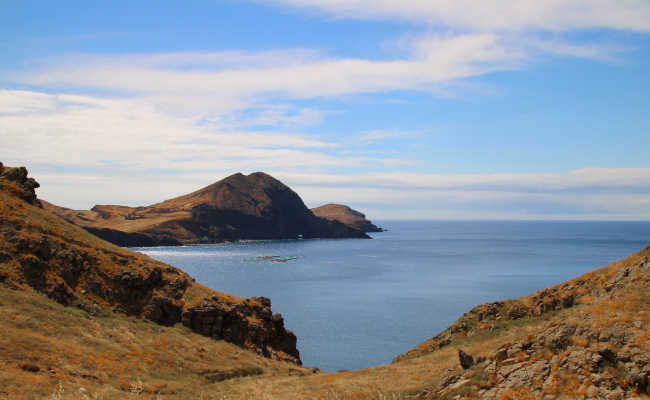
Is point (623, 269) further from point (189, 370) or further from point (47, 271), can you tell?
point (47, 271)

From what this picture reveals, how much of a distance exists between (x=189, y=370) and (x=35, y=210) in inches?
1279

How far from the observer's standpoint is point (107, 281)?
4850 cm

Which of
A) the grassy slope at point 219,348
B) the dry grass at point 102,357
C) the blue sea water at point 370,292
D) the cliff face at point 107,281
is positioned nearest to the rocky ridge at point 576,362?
the grassy slope at point 219,348

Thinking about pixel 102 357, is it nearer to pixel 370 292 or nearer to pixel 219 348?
pixel 219 348

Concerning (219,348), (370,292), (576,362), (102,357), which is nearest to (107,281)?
(219,348)

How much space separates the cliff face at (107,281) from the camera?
43.4 m

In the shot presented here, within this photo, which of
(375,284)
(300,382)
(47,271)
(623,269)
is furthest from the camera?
(375,284)

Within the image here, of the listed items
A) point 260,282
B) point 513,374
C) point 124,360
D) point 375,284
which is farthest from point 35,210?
point 375,284

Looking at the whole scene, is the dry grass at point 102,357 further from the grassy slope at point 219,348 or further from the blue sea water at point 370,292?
the blue sea water at point 370,292

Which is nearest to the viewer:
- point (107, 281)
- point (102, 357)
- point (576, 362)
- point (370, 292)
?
point (576, 362)

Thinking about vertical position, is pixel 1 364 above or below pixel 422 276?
above

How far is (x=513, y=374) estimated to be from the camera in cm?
1891

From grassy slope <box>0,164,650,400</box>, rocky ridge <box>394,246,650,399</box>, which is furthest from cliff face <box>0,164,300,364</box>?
rocky ridge <box>394,246,650,399</box>

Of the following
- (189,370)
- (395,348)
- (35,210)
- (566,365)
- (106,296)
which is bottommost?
(395,348)
